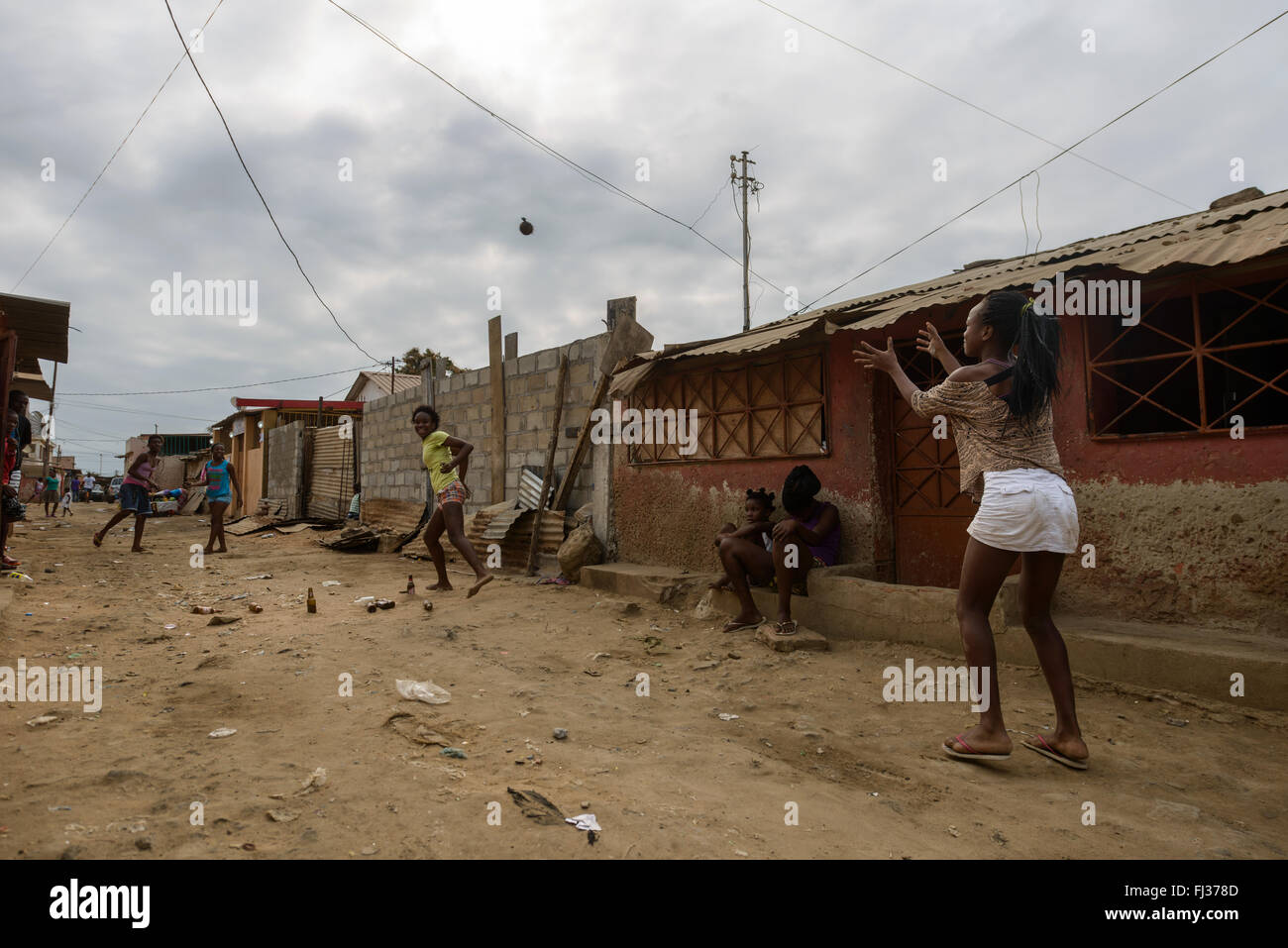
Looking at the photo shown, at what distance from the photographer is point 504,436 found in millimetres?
8922

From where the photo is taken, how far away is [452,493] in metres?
6.54

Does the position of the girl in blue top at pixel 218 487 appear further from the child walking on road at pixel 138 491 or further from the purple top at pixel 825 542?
the purple top at pixel 825 542

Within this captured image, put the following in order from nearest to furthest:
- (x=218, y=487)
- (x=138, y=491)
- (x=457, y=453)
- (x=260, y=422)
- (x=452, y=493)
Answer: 1. (x=452, y=493)
2. (x=457, y=453)
3. (x=138, y=491)
4. (x=218, y=487)
5. (x=260, y=422)

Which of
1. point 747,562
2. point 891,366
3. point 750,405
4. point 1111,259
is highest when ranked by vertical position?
point 1111,259

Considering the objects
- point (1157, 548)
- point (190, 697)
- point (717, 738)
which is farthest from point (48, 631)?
point (1157, 548)

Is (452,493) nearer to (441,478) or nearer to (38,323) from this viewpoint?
(441,478)

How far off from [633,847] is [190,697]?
2.45 meters

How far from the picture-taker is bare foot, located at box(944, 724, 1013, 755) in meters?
2.68

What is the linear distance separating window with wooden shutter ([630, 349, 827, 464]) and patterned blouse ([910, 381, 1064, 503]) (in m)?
2.88

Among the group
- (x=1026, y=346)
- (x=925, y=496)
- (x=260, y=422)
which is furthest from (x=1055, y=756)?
(x=260, y=422)

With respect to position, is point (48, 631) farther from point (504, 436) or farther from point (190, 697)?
point (504, 436)

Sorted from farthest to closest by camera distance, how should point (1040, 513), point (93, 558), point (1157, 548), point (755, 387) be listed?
point (93, 558) → point (755, 387) → point (1157, 548) → point (1040, 513)

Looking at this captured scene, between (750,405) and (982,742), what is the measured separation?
3.96 m

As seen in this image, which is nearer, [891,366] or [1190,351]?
[891,366]
